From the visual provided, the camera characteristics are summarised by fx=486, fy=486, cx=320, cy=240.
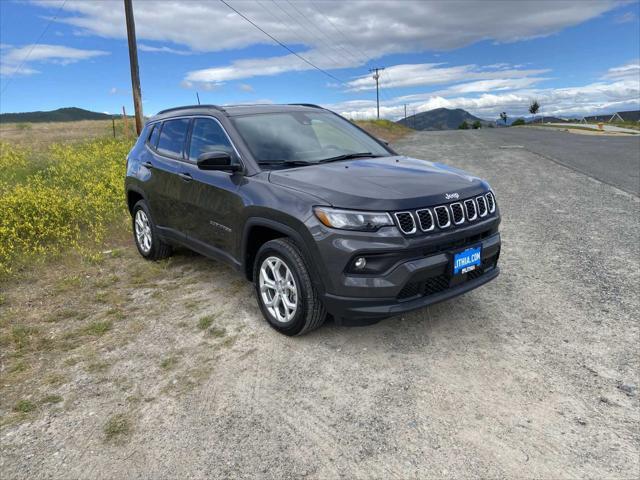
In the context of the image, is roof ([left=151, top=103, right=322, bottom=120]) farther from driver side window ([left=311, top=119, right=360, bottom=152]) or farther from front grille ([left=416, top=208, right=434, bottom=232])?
front grille ([left=416, top=208, right=434, bottom=232])

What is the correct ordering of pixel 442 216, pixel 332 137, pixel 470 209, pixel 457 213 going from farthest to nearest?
pixel 332 137
pixel 470 209
pixel 457 213
pixel 442 216

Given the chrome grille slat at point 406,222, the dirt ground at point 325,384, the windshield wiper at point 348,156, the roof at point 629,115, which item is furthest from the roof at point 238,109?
the roof at point 629,115

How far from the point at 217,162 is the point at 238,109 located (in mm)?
986

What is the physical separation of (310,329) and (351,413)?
3.04ft

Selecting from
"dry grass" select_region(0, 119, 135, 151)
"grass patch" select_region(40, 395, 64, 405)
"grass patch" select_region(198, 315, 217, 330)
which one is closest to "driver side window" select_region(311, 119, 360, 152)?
"grass patch" select_region(198, 315, 217, 330)

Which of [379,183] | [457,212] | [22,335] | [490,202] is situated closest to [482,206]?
[490,202]

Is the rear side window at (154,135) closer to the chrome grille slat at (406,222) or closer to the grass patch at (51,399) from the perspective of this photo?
the grass patch at (51,399)

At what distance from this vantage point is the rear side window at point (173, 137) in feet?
16.5

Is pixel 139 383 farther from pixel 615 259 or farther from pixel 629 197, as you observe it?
pixel 629 197

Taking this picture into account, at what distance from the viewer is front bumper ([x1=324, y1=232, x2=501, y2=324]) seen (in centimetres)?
321

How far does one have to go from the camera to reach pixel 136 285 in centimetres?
526

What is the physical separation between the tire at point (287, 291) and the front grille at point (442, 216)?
0.99 meters

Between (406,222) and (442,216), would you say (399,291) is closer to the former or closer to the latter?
(406,222)

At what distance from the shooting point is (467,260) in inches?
139
